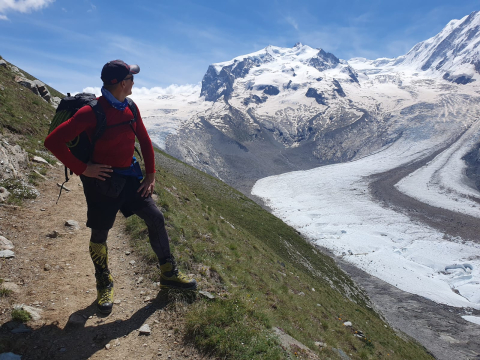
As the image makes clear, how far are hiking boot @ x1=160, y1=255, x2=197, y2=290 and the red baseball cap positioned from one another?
3.48 meters

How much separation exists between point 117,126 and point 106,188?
105 cm

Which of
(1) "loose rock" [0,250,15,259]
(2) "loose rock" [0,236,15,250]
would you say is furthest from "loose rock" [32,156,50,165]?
(1) "loose rock" [0,250,15,259]

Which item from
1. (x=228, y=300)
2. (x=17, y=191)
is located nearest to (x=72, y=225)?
(x=17, y=191)

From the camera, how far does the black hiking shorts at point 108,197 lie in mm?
4711

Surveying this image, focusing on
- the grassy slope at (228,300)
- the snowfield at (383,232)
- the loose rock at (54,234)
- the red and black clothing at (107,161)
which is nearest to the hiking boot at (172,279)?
the grassy slope at (228,300)

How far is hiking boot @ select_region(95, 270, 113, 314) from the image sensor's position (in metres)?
5.19

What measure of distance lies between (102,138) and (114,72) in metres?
1.12

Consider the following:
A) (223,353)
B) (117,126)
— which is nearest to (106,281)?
(223,353)

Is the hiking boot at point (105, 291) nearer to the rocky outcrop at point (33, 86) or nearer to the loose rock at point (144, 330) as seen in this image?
the loose rock at point (144, 330)

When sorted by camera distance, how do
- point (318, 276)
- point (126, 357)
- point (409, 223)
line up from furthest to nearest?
point (409, 223) < point (318, 276) < point (126, 357)

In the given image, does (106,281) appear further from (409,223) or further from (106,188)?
(409,223)

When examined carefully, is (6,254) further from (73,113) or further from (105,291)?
(73,113)

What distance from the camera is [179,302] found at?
5598 millimetres

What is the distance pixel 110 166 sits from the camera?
4617mm
